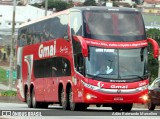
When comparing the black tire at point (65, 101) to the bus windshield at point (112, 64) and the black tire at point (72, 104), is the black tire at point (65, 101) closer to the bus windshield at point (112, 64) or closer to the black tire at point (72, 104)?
the black tire at point (72, 104)

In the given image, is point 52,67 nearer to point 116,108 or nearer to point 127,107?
point 116,108

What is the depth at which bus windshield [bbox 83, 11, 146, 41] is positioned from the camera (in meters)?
30.1

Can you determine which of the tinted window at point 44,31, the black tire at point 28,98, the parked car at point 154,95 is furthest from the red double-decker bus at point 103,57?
the black tire at point 28,98

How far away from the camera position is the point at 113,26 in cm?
3031

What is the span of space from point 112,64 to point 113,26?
4.72 feet

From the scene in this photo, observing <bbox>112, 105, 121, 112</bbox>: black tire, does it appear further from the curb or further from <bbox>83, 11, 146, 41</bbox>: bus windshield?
the curb

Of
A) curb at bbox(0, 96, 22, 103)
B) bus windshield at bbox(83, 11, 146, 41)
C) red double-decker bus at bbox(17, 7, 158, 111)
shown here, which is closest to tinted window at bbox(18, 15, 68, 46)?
red double-decker bus at bbox(17, 7, 158, 111)

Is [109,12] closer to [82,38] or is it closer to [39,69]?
[82,38]

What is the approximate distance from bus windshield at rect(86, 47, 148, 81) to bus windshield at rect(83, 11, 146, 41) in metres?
0.50

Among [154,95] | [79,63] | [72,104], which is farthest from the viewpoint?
[154,95]

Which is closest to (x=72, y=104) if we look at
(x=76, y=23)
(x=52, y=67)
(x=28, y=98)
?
(x=76, y=23)

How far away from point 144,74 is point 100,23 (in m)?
2.42

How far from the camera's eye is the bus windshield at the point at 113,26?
98.7ft

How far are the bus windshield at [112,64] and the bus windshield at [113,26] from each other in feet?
1.65
